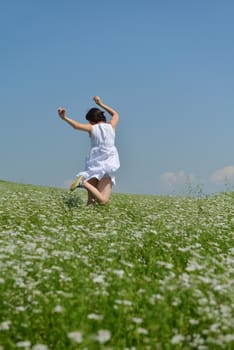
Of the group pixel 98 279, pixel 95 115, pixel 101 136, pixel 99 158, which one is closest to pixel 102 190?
pixel 99 158

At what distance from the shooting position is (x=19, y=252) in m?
7.05

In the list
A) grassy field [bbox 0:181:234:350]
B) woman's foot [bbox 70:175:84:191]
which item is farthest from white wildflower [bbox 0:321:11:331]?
woman's foot [bbox 70:175:84:191]

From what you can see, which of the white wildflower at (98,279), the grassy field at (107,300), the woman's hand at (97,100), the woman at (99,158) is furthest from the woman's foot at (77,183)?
the white wildflower at (98,279)

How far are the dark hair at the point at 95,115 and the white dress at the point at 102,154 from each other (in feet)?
0.59

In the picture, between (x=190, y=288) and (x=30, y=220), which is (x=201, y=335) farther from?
(x=30, y=220)

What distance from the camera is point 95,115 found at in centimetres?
1401

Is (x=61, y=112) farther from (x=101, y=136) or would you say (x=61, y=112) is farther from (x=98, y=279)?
(x=98, y=279)

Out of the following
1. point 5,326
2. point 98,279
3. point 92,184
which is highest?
point 92,184

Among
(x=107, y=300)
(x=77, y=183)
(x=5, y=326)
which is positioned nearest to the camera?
(x=5, y=326)

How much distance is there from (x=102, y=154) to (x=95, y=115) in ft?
3.22

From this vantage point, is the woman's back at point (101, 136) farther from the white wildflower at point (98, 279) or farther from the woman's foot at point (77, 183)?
the white wildflower at point (98, 279)

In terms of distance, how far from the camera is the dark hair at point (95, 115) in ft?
46.0

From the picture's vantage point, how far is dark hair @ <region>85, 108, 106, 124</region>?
14.0 m

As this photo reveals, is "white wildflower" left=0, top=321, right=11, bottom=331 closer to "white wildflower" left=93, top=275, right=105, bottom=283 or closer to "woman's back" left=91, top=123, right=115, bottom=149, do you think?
"white wildflower" left=93, top=275, right=105, bottom=283
